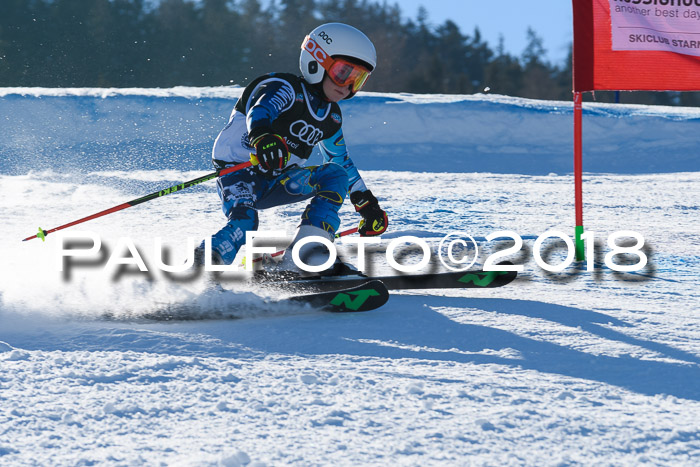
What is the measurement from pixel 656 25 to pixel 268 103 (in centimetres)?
240

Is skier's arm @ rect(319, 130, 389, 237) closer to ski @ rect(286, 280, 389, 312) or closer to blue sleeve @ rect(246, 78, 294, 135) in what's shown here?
blue sleeve @ rect(246, 78, 294, 135)

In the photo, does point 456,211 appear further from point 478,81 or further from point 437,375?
point 478,81

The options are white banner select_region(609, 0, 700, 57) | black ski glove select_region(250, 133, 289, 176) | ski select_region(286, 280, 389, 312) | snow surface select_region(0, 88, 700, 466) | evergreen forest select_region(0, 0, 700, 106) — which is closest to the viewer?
snow surface select_region(0, 88, 700, 466)

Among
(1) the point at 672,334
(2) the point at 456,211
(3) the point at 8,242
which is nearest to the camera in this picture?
(1) the point at 672,334

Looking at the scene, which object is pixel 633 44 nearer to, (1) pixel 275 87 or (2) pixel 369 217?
(2) pixel 369 217

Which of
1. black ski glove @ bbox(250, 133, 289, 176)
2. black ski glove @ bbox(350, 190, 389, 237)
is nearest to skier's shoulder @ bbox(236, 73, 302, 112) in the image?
black ski glove @ bbox(250, 133, 289, 176)

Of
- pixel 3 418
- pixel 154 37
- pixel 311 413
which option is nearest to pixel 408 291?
pixel 311 413

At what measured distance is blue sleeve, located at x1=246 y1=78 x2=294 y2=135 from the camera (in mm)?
3572

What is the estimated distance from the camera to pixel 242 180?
3756mm

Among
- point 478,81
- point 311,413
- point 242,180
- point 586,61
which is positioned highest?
point 478,81

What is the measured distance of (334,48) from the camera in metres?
3.71

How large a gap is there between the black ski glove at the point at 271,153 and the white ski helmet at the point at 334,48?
1.81 feet

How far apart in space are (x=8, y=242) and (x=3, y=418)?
150 inches

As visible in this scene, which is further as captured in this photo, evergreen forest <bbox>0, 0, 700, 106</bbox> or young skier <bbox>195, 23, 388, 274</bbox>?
evergreen forest <bbox>0, 0, 700, 106</bbox>
